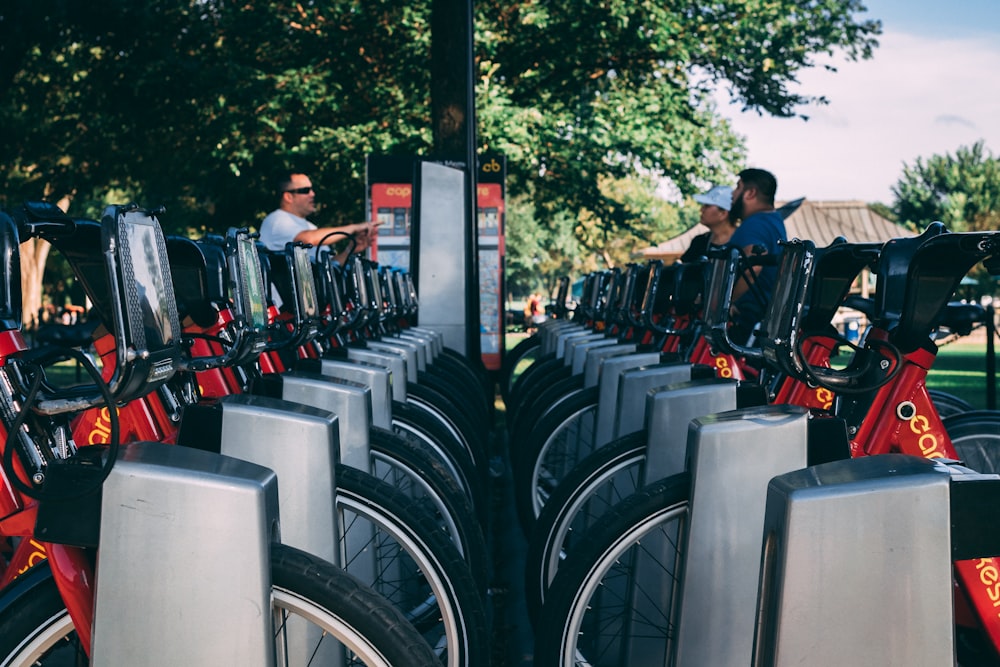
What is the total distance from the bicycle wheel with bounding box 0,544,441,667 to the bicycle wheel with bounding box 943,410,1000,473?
10.2 feet

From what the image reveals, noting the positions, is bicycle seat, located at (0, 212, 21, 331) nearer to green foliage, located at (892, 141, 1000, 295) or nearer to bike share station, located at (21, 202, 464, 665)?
bike share station, located at (21, 202, 464, 665)

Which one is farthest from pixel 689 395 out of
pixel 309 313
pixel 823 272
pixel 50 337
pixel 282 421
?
pixel 50 337

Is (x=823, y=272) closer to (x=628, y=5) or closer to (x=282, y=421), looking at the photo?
(x=282, y=421)

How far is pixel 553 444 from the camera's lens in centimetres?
518

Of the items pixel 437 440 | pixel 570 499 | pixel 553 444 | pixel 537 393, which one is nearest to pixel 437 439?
pixel 437 440

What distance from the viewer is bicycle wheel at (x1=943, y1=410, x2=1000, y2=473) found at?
4402mm

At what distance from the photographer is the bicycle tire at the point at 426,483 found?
3.43 meters

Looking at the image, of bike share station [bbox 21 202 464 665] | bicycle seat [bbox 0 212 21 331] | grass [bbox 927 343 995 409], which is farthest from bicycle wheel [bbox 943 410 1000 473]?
grass [bbox 927 343 995 409]

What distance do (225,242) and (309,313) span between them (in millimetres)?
991

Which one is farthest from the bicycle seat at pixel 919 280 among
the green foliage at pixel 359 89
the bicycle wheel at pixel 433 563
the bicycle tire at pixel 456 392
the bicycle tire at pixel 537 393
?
the green foliage at pixel 359 89

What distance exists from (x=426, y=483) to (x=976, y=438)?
2.27 metres

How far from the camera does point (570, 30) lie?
17750 mm

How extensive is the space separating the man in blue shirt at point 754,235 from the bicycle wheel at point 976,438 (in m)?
0.91

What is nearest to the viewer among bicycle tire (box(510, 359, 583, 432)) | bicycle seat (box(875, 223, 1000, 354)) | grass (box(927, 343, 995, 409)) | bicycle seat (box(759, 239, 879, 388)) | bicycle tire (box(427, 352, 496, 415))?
bicycle seat (box(875, 223, 1000, 354))
